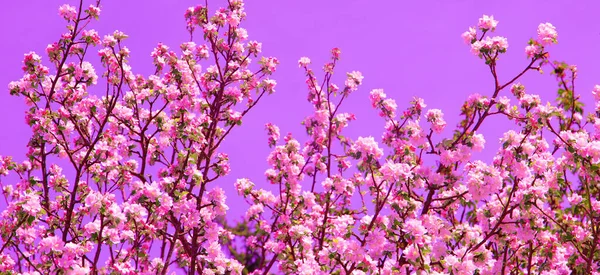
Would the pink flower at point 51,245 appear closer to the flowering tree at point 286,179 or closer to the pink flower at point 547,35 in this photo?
the flowering tree at point 286,179

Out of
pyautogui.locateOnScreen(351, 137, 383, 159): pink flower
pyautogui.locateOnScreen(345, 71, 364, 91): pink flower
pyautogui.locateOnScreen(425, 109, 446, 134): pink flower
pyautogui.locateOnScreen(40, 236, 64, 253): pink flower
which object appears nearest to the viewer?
pyautogui.locateOnScreen(40, 236, 64, 253): pink flower

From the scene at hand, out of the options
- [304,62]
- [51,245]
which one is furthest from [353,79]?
[51,245]

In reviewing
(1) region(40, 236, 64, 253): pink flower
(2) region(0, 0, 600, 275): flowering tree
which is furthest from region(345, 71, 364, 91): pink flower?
(1) region(40, 236, 64, 253): pink flower

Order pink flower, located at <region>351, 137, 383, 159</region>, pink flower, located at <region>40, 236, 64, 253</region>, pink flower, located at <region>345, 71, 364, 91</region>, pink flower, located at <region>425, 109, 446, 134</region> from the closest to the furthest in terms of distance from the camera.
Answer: pink flower, located at <region>40, 236, 64, 253</region> < pink flower, located at <region>351, 137, 383, 159</region> < pink flower, located at <region>425, 109, 446, 134</region> < pink flower, located at <region>345, 71, 364, 91</region>

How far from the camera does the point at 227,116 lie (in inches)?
351

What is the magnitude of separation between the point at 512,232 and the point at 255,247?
3204 mm

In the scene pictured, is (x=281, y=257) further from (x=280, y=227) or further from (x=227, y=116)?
(x=227, y=116)

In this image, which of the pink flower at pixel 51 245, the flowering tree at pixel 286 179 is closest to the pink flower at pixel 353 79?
the flowering tree at pixel 286 179

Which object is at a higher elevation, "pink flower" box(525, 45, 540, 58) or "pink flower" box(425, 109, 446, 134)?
"pink flower" box(525, 45, 540, 58)

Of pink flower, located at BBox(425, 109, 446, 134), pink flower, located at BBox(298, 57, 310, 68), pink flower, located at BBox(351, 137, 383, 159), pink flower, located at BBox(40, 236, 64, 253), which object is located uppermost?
pink flower, located at BBox(298, 57, 310, 68)

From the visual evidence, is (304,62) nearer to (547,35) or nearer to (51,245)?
(547,35)

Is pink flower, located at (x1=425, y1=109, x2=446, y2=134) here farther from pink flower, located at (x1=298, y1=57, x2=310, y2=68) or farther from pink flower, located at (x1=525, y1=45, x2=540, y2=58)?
pink flower, located at (x1=298, y1=57, x2=310, y2=68)

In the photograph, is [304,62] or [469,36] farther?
[304,62]

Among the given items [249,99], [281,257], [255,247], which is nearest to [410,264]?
[281,257]
